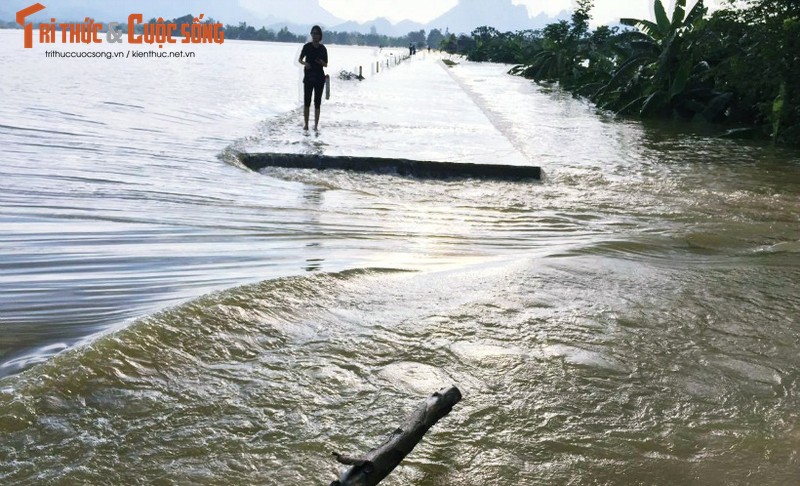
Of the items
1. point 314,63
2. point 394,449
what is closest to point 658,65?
point 314,63

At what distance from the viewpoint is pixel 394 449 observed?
242 centimetres

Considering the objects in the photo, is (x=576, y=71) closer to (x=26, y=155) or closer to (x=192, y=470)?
(x=26, y=155)

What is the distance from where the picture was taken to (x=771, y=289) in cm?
520

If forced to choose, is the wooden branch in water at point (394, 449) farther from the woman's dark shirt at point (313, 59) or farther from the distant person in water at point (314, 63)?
the woman's dark shirt at point (313, 59)

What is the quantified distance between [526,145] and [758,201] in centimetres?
487

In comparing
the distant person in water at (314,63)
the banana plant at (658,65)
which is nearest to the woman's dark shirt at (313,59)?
the distant person in water at (314,63)

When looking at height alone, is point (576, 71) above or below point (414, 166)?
above

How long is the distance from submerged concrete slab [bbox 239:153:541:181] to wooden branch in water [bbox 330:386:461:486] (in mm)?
6990

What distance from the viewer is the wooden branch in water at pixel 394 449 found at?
7.42 feet

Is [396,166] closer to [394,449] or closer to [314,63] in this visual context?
[314,63]

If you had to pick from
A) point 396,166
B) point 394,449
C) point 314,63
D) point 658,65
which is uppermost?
point 658,65

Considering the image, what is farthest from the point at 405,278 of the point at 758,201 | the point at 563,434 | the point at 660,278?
the point at 758,201

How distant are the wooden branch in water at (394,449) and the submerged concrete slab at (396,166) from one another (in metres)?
6.99

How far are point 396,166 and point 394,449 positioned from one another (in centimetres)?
754
